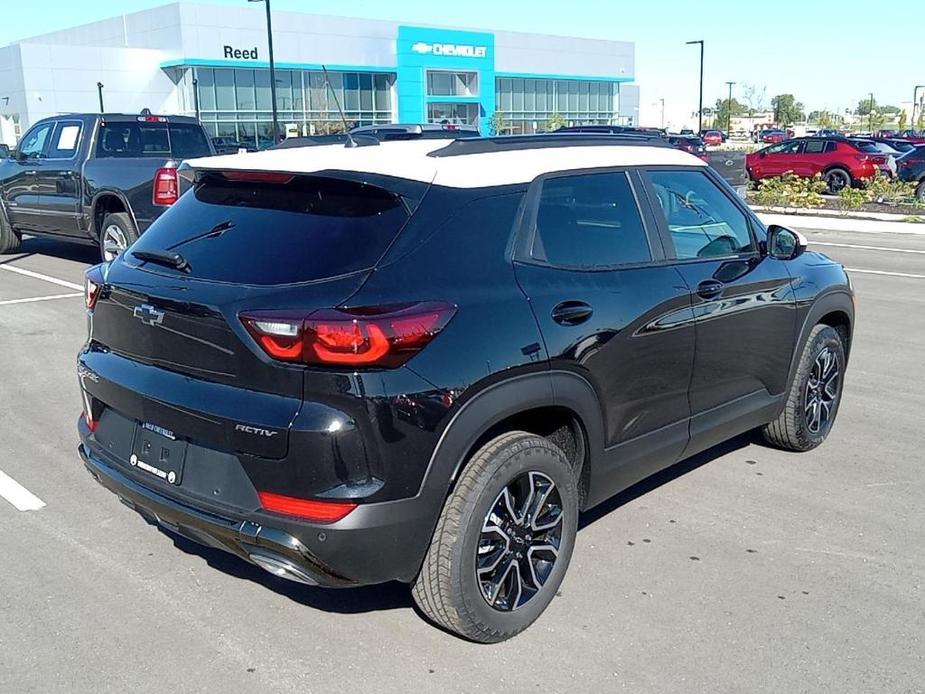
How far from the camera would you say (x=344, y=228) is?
330cm

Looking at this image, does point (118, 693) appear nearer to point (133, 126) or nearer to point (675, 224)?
point (675, 224)

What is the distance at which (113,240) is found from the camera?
11.4m

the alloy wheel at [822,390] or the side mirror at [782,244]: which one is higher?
the side mirror at [782,244]

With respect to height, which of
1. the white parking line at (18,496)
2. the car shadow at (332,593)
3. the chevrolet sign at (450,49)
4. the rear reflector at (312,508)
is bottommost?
the car shadow at (332,593)

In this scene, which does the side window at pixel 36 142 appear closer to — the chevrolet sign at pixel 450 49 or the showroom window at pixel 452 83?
the chevrolet sign at pixel 450 49

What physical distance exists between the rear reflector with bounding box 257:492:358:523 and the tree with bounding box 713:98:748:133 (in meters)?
87.8

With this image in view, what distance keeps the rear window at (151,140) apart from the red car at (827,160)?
765 inches

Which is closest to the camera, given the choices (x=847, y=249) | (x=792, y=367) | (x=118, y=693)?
(x=118, y=693)

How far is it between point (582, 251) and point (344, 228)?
1.04 m

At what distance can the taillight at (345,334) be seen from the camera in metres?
2.96

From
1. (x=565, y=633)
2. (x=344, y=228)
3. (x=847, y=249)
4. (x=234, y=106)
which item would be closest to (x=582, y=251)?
(x=344, y=228)

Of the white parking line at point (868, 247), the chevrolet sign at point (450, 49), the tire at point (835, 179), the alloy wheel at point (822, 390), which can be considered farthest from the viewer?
the chevrolet sign at point (450, 49)

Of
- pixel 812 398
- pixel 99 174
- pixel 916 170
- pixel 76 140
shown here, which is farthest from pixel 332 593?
pixel 916 170

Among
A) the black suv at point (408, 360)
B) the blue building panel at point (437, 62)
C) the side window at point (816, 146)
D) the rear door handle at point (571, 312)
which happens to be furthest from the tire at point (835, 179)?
the blue building panel at point (437, 62)
